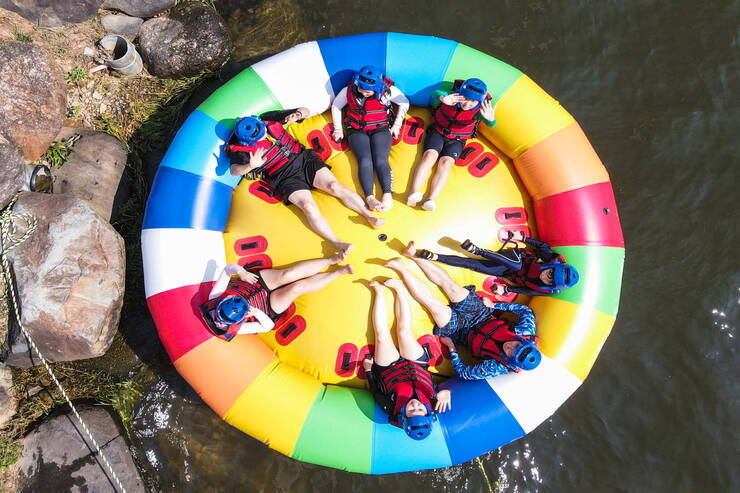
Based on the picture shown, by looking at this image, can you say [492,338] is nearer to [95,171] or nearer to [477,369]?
[477,369]

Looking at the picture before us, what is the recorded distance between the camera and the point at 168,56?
17.7ft

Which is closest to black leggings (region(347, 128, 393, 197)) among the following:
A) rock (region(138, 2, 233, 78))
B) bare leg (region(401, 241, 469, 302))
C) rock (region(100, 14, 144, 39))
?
bare leg (region(401, 241, 469, 302))

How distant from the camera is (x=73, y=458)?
4680 mm

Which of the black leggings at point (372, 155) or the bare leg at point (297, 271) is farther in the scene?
the black leggings at point (372, 155)

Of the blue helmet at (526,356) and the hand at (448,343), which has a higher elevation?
the blue helmet at (526,356)

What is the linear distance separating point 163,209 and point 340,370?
2122 mm

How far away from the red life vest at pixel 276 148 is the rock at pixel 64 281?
1712 millimetres

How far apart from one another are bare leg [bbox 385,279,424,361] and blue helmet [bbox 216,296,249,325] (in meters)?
1.26

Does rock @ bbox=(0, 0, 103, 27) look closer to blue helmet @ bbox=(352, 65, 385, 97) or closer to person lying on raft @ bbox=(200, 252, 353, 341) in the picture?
blue helmet @ bbox=(352, 65, 385, 97)

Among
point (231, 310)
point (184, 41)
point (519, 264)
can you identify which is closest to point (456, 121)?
Result: point (519, 264)

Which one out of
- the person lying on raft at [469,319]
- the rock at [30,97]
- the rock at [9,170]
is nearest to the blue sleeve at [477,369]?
the person lying on raft at [469,319]

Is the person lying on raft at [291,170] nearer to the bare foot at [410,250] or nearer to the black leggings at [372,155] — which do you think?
the black leggings at [372,155]

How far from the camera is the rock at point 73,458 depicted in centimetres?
461

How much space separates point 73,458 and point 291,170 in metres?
3.43
